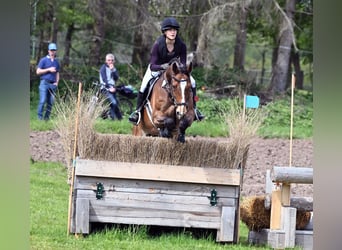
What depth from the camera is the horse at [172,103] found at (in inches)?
183

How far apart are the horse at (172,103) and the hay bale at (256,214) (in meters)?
0.60

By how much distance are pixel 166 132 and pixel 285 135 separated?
1847mm

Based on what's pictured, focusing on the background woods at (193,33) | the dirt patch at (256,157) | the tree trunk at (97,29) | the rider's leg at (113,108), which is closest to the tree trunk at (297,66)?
the background woods at (193,33)

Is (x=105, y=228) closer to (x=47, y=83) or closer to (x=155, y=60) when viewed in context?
(x=155, y=60)

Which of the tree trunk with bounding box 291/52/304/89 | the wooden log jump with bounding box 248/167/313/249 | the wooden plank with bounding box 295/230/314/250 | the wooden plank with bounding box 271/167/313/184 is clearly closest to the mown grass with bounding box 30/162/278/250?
the wooden log jump with bounding box 248/167/313/249

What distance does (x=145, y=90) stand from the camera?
17.3ft

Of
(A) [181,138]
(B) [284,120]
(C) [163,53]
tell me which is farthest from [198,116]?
(B) [284,120]

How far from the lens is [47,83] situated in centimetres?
544

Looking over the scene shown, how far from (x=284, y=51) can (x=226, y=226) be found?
6.42m

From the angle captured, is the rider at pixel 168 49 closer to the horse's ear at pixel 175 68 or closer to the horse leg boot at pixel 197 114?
the horse leg boot at pixel 197 114

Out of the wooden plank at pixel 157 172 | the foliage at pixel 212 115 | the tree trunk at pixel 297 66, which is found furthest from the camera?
the tree trunk at pixel 297 66

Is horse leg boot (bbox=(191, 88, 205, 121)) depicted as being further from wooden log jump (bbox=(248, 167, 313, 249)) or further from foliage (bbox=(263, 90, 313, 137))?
foliage (bbox=(263, 90, 313, 137))
